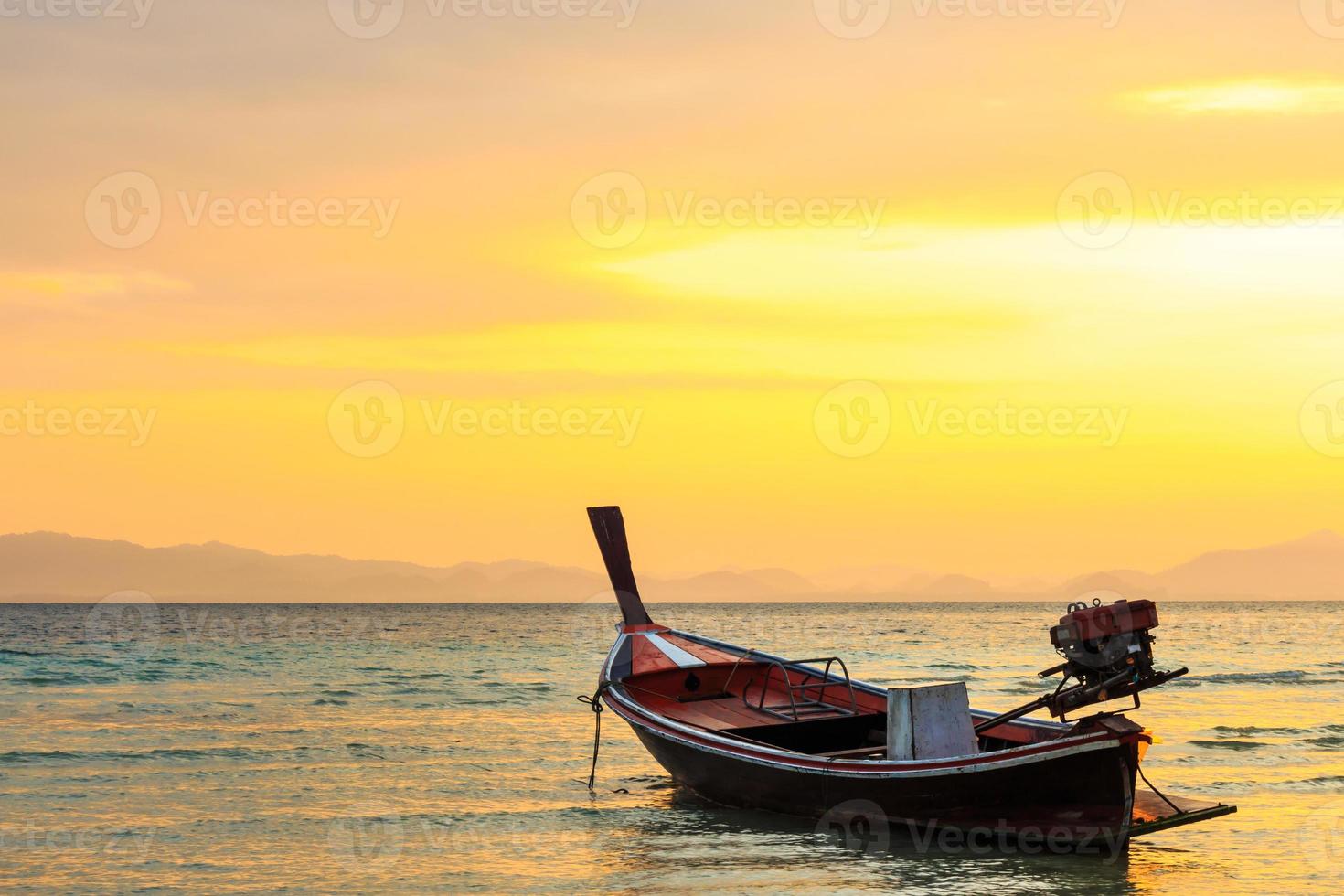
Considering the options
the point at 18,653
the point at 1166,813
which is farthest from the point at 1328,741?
the point at 18,653

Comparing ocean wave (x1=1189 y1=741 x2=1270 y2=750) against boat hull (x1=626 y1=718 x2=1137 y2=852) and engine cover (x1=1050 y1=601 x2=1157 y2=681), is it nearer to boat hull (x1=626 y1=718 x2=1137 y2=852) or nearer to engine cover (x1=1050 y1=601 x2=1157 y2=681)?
boat hull (x1=626 y1=718 x2=1137 y2=852)

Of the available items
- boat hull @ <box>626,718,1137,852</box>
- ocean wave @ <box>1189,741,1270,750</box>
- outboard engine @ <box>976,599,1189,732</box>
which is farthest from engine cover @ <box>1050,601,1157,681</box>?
ocean wave @ <box>1189,741,1270,750</box>

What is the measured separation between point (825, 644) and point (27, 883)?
6314 cm

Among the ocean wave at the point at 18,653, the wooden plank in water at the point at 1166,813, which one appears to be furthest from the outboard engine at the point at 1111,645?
the ocean wave at the point at 18,653

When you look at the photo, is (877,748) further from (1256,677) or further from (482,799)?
(1256,677)

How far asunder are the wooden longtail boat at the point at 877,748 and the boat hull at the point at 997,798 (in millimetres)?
15

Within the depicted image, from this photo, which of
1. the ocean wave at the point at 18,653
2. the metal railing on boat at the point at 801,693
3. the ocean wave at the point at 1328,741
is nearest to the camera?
the metal railing on boat at the point at 801,693

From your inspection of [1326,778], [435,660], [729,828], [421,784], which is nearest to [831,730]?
[729,828]

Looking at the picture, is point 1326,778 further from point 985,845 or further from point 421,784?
point 421,784

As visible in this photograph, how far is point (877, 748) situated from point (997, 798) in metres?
2.81

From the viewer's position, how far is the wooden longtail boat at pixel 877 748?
13.2 m

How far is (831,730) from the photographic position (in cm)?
1766

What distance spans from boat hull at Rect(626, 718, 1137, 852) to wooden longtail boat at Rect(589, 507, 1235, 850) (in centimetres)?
1

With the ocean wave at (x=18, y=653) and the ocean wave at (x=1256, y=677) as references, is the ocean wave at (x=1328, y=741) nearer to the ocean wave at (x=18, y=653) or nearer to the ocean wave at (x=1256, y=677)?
the ocean wave at (x=1256, y=677)
